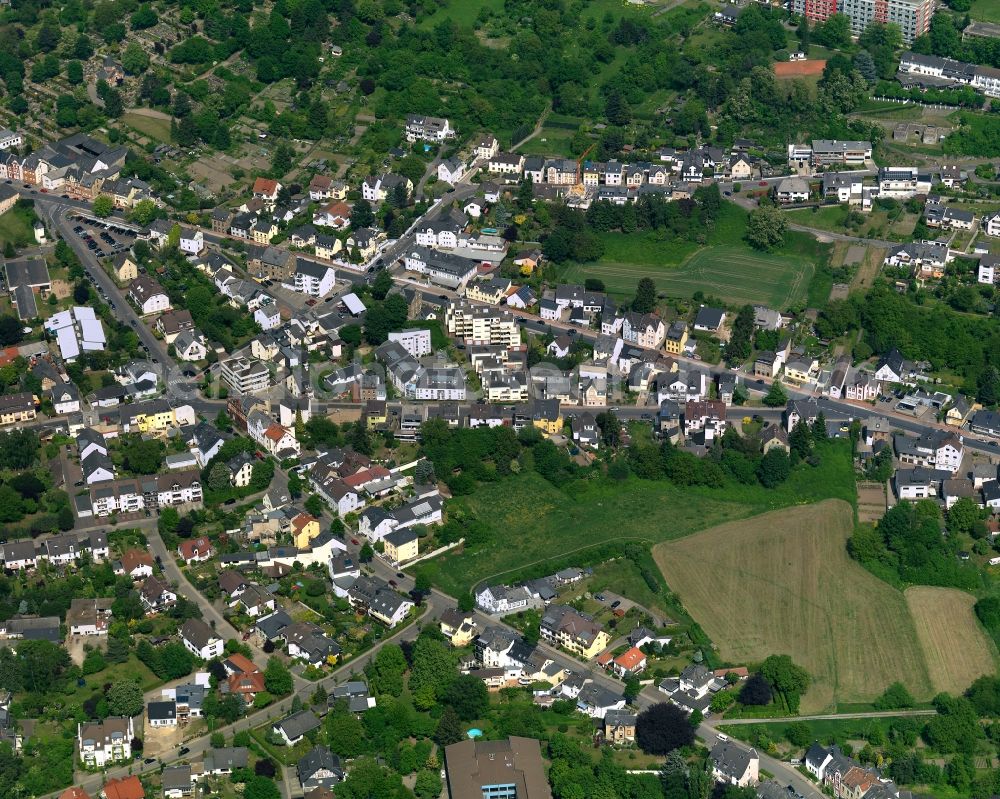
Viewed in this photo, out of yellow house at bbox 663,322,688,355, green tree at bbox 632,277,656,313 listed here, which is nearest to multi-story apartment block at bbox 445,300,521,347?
green tree at bbox 632,277,656,313

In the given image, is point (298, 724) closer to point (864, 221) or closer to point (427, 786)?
point (427, 786)

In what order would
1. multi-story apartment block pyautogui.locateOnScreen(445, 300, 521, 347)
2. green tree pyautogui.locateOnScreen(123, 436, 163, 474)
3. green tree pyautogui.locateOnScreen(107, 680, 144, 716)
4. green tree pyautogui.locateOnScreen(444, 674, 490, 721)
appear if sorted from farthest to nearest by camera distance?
multi-story apartment block pyautogui.locateOnScreen(445, 300, 521, 347), green tree pyautogui.locateOnScreen(123, 436, 163, 474), green tree pyautogui.locateOnScreen(444, 674, 490, 721), green tree pyautogui.locateOnScreen(107, 680, 144, 716)

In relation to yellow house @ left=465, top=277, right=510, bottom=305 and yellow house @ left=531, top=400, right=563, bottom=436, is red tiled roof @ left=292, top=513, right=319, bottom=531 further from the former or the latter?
yellow house @ left=465, top=277, right=510, bottom=305

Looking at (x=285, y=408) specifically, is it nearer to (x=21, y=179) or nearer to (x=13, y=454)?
(x=13, y=454)

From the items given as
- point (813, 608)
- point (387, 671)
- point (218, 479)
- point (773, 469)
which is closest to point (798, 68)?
point (773, 469)

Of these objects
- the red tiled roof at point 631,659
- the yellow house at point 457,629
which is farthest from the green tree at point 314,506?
the red tiled roof at point 631,659

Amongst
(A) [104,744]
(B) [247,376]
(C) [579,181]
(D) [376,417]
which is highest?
(C) [579,181]

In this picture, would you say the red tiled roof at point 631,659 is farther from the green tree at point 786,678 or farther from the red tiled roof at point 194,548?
the red tiled roof at point 194,548
